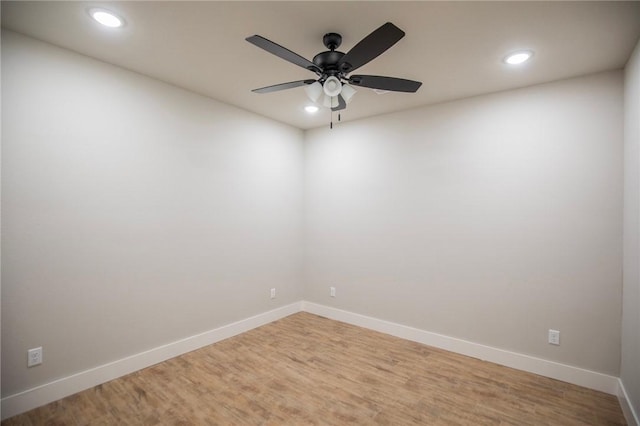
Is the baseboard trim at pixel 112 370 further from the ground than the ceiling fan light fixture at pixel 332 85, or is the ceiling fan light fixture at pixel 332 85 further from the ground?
the ceiling fan light fixture at pixel 332 85

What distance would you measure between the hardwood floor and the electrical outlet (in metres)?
0.32

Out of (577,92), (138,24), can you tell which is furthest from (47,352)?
(577,92)

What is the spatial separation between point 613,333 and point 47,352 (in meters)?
4.29

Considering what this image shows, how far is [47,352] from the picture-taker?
2.28m

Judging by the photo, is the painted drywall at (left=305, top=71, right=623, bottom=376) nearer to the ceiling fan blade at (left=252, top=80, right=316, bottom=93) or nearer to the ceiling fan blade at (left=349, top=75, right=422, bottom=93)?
the ceiling fan blade at (left=349, top=75, right=422, bottom=93)

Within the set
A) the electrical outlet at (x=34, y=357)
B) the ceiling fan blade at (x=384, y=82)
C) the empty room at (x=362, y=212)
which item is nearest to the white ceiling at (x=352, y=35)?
the empty room at (x=362, y=212)

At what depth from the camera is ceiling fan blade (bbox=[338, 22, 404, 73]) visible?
1498 mm

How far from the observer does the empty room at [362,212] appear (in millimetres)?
2064

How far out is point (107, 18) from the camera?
1938mm

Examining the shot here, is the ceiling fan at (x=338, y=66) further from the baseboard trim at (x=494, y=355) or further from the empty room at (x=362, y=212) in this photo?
the baseboard trim at (x=494, y=355)

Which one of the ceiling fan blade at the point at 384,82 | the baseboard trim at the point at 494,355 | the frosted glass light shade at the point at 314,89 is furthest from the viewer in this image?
the baseboard trim at the point at 494,355

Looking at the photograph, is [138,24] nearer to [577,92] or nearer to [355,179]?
[355,179]

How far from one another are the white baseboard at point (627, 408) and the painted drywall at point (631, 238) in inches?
1.4

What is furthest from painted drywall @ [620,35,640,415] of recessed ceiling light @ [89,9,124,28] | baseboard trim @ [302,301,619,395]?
recessed ceiling light @ [89,9,124,28]
